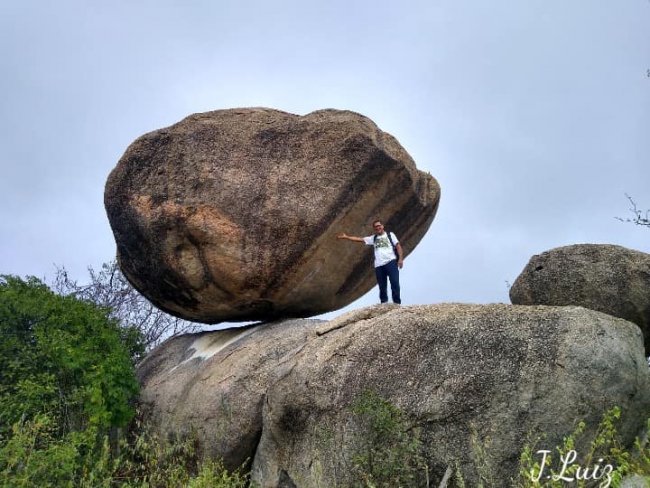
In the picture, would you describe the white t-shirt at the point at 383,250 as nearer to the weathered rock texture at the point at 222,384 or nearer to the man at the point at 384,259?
the man at the point at 384,259

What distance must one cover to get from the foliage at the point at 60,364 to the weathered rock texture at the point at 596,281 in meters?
6.06

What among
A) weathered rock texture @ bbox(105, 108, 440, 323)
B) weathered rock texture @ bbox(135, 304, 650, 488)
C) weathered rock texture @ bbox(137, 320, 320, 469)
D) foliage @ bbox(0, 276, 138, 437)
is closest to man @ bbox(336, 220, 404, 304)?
weathered rock texture @ bbox(105, 108, 440, 323)

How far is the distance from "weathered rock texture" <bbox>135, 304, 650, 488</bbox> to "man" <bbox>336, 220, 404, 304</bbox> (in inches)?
88.8

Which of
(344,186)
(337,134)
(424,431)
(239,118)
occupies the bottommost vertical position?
(424,431)

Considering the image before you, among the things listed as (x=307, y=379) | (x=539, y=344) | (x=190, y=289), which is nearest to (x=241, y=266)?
(x=190, y=289)

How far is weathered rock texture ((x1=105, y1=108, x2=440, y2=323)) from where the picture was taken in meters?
10.1

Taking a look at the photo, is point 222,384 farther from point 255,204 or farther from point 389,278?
point 389,278

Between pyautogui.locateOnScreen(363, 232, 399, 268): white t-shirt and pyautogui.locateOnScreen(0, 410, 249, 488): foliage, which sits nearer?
pyautogui.locateOnScreen(0, 410, 249, 488): foliage

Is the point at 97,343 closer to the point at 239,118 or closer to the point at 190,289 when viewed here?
the point at 190,289

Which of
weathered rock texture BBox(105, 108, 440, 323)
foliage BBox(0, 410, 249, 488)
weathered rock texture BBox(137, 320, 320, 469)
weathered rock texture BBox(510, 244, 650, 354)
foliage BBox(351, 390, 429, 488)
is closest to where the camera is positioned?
foliage BBox(351, 390, 429, 488)

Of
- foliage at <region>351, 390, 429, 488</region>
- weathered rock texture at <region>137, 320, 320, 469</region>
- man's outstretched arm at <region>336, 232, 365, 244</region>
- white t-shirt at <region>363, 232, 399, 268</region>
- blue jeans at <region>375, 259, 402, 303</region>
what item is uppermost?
man's outstretched arm at <region>336, 232, 365, 244</region>

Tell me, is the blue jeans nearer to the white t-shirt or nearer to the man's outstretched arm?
the white t-shirt

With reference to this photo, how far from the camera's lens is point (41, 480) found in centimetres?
663

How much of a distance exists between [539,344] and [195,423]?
4.56 meters
